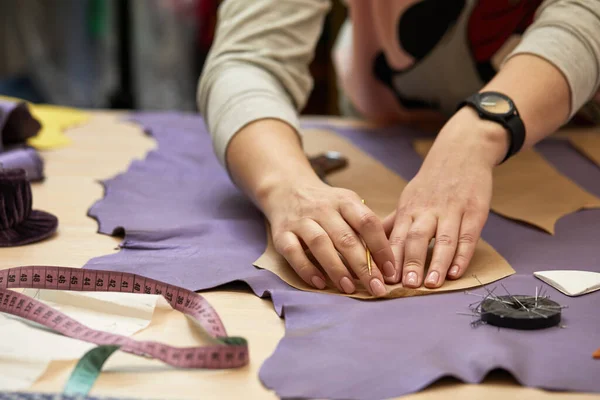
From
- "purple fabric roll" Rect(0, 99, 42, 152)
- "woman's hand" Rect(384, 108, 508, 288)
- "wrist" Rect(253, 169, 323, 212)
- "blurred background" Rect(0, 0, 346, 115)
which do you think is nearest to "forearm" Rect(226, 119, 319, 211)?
"wrist" Rect(253, 169, 323, 212)

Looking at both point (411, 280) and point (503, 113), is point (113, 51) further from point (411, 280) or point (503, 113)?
point (411, 280)

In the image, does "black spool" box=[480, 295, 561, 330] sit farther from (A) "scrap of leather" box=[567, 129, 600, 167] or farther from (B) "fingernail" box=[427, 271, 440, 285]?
(A) "scrap of leather" box=[567, 129, 600, 167]

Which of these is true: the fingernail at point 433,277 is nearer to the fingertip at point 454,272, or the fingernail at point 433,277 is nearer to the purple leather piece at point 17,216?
the fingertip at point 454,272

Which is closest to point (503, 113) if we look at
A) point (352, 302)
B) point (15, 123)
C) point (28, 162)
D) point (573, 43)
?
point (573, 43)

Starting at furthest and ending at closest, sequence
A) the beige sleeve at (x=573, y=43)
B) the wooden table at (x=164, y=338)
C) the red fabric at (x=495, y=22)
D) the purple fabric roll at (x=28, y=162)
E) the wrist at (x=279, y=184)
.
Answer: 1. the red fabric at (x=495, y=22)
2. the purple fabric roll at (x=28, y=162)
3. the beige sleeve at (x=573, y=43)
4. the wrist at (x=279, y=184)
5. the wooden table at (x=164, y=338)

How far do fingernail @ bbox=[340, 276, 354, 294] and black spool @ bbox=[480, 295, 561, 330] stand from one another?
0.46 feet

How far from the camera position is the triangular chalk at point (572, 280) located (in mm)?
756

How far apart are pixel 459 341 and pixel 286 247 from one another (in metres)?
0.25

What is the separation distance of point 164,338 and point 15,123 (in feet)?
2.72

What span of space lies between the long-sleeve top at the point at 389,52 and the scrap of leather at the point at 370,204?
6.4 inches

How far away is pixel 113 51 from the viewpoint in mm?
2771

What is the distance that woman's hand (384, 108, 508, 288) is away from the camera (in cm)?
81

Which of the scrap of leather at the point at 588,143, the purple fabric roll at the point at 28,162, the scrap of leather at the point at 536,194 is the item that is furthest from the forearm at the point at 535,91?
the purple fabric roll at the point at 28,162

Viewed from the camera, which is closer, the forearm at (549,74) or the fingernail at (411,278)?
the fingernail at (411,278)
